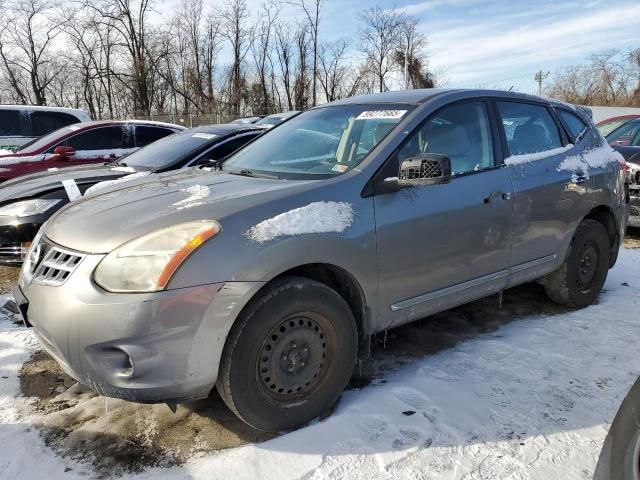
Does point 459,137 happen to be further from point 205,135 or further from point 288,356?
point 205,135

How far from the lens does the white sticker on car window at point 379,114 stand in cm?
326

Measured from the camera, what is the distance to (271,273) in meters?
2.42

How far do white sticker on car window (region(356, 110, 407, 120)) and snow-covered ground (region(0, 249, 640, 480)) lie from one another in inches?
60.4

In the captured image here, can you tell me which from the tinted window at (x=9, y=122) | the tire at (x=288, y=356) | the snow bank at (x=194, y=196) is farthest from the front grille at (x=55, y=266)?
the tinted window at (x=9, y=122)

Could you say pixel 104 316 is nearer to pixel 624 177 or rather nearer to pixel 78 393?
pixel 78 393

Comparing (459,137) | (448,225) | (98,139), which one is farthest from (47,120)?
(448,225)

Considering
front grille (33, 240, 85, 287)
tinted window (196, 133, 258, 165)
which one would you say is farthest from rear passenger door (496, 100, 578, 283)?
tinted window (196, 133, 258, 165)

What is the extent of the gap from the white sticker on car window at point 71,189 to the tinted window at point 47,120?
Answer: 638 cm

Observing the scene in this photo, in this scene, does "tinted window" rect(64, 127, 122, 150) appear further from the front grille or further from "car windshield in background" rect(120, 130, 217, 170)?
the front grille

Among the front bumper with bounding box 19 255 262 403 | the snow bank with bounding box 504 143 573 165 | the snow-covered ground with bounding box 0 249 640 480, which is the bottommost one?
the snow-covered ground with bounding box 0 249 640 480

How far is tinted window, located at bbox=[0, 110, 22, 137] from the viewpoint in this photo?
10.4 meters

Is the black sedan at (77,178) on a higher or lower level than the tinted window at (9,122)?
lower

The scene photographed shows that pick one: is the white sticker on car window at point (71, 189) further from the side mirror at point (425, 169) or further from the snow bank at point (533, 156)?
the snow bank at point (533, 156)

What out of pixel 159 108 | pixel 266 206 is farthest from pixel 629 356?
pixel 159 108
